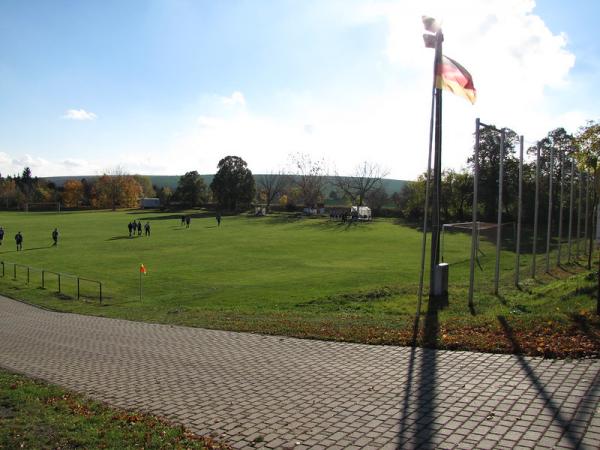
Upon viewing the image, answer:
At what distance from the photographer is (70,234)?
2148 inches

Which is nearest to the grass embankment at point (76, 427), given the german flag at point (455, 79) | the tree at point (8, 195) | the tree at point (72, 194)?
the german flag at point (455, 79)

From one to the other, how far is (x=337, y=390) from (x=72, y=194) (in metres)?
134

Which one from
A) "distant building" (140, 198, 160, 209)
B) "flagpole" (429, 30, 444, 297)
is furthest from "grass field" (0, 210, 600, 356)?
"distant building" (140, 198, 160, 209)

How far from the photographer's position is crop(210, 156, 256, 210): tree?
346 ft

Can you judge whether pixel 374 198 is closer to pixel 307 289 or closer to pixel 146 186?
pixel 146 186

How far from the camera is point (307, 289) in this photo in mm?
22516

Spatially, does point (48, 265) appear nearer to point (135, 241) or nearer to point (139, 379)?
point (135, 241)

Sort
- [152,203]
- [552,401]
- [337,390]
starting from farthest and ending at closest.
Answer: [152,203] → [337,390] → [552,401]

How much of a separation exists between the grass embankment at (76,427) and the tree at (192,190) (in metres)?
111

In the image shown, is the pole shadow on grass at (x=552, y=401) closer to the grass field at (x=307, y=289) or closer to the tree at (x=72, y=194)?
the grass field at (x=307, y=289)

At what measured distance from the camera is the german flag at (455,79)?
45.7ft

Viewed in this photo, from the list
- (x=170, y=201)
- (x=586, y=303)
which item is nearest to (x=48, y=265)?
(x=586, y=303)

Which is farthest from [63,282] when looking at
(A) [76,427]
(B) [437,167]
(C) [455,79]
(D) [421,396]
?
(D) [421,396]

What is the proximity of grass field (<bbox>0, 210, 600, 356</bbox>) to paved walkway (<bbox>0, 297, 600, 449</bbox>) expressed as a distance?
103 cm
